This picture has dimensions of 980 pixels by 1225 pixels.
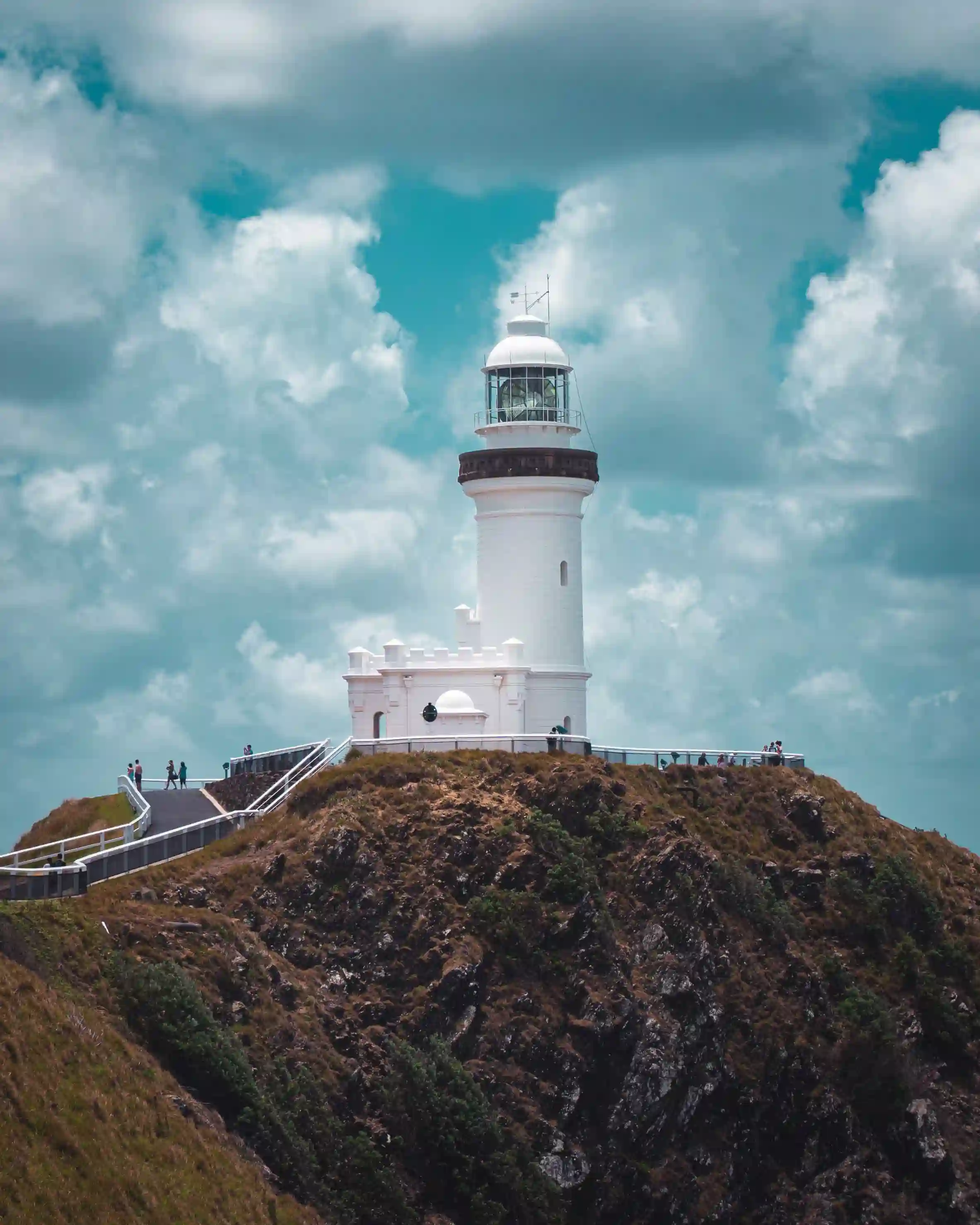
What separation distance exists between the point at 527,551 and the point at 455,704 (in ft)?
24.5

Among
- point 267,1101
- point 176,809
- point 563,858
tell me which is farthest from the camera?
point 176,809

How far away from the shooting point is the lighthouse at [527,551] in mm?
75688

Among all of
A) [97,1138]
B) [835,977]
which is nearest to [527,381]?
[835,977]

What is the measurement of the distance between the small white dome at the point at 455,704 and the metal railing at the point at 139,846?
136 inches

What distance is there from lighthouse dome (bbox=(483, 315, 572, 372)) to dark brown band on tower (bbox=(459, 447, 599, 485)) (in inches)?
129

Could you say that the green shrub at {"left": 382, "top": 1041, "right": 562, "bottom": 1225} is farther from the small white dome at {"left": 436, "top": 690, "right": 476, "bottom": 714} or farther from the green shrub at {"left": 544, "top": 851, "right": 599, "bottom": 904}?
the small white dome at {"left": 436, "top": 690, "right": 476, "bottom": 714}

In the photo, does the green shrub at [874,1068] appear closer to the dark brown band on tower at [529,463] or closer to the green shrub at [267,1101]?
the green shrub at [267,1101]

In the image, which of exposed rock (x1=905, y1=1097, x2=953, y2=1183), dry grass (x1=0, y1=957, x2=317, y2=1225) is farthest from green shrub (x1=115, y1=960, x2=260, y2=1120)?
exposed rock (x1=905, y1=1097, x2=953, y2=1183)

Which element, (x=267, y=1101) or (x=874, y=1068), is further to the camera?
(x=874, y=1068)

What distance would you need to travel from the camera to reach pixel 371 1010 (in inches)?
2430

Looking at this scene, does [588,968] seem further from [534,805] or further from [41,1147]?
[41,1147]

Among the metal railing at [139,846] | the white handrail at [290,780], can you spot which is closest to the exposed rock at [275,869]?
the metal railing at [139,846]

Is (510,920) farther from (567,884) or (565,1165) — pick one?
(565,1165)

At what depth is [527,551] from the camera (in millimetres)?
76625
